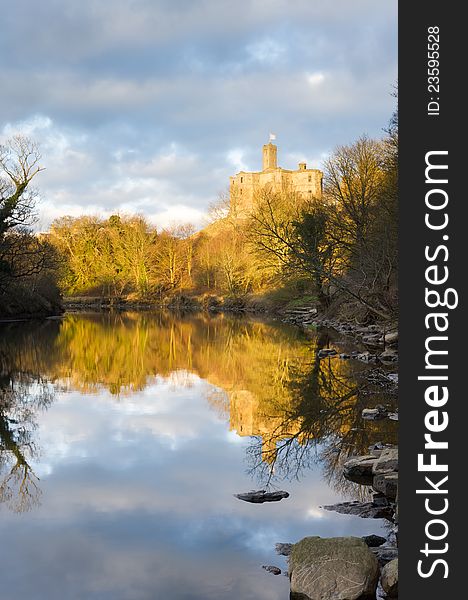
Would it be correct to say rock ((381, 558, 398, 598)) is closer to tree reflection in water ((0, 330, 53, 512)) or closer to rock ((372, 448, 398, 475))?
rock ((372, 448, 398, 475))

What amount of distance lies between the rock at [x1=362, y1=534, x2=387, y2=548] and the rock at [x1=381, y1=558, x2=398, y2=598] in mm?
712

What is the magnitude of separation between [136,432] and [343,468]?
3744 mm

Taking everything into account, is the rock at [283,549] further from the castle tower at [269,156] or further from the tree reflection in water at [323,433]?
the castle tower at [269,156]

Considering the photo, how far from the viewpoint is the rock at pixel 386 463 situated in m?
7.07

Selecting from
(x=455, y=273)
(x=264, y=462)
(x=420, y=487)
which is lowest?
(x=264, y=462)

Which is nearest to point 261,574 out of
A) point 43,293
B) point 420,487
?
point 420,487

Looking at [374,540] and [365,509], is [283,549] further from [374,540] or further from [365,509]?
[365,509]

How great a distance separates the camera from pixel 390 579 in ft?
14.7

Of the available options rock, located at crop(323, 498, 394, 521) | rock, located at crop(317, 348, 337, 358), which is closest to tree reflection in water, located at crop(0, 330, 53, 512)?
rock, located at crop(323, 498, 394, 521)

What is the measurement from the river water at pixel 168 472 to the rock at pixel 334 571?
9.0 inches

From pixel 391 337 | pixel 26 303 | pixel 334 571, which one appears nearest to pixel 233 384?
pixel 391 337

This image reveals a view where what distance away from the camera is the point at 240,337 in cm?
2605

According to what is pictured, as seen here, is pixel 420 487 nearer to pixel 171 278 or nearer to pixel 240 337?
pixel 240 337

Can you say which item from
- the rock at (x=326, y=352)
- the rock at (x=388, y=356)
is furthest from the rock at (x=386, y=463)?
the rock at (x=326, y=352)
